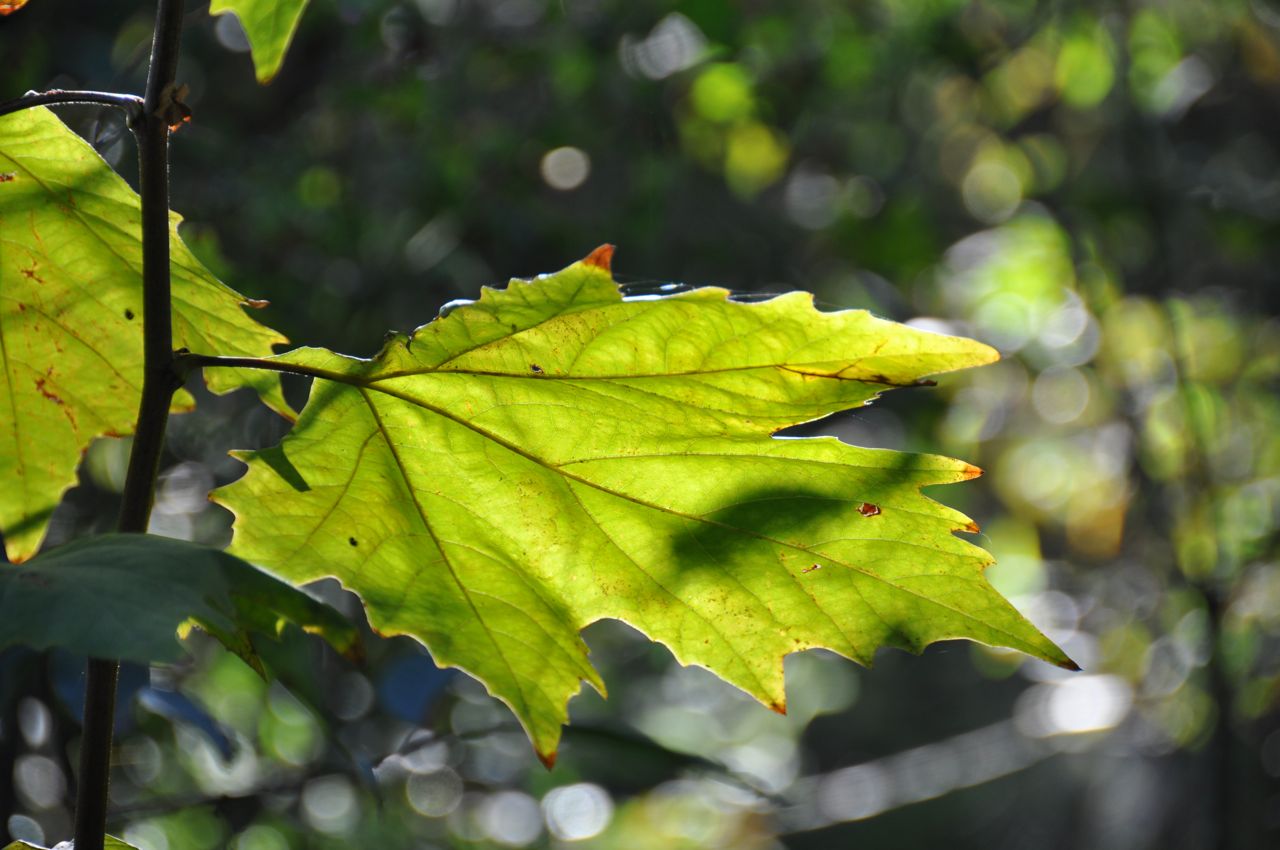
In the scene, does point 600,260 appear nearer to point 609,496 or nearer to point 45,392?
point 609,496

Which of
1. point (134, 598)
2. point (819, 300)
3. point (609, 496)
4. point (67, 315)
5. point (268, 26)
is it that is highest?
point (819, 300)

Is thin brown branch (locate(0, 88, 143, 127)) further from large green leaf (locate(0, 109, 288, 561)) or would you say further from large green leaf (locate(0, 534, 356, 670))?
large green leaf (locate(0, 534, 356, 670))

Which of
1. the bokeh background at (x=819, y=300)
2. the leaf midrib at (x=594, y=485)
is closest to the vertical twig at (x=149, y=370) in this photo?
the leaf midrib at (x=594, y=485)

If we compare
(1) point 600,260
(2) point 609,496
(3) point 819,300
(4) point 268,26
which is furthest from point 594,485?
(3) point 819,300

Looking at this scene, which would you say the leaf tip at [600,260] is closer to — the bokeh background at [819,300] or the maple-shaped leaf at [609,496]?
the maple-shaped leaf at [609,496]

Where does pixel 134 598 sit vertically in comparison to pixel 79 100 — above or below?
below

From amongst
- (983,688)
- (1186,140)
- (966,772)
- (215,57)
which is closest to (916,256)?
(1186,140)
